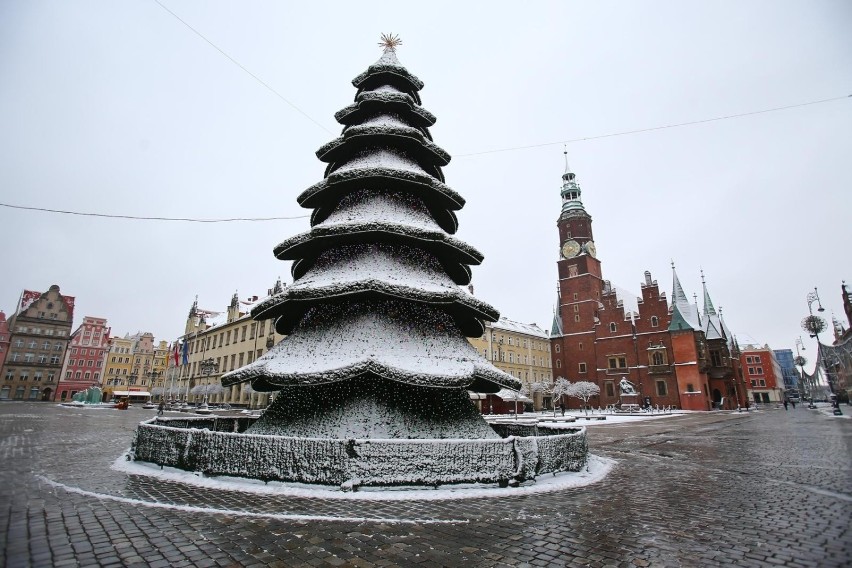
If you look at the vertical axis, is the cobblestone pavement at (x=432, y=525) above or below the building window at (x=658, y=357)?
below

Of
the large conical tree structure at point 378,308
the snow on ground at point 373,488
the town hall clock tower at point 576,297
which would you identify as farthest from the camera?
the town hall clock tower at point 576,297

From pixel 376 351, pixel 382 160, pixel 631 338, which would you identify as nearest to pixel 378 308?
pixel 376 351

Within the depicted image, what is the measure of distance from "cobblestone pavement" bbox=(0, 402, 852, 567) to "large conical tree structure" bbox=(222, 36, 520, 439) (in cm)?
284

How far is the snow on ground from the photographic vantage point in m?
7.34

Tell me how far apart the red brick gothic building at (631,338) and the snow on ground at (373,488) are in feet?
179

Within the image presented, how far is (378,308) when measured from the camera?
11062 millimetres

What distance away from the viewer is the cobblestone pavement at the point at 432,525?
451 centimetres

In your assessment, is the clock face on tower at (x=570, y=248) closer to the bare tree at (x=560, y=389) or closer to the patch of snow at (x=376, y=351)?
the bare tree at (x=560, y=389)

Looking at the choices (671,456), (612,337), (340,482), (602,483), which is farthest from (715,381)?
(340,482)

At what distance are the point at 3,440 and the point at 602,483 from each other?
62.3 feet

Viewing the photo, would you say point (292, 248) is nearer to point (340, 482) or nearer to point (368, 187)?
point (368, 187)

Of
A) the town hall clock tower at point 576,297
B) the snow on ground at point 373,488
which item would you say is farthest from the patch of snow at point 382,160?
the town hall clock tower at point 576,297

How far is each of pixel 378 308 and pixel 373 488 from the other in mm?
4589

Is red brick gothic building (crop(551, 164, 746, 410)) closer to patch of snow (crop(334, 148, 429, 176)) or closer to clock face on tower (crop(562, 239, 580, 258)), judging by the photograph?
clock face on tower (crop(562, 239, 580, 258))
